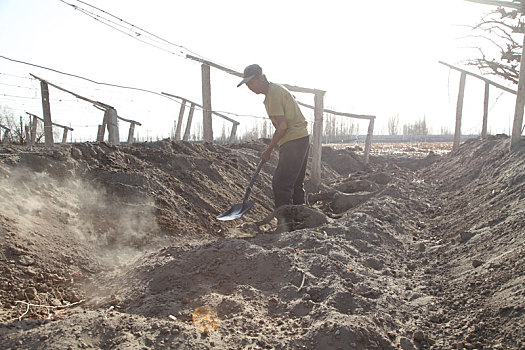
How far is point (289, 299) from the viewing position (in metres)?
2.50

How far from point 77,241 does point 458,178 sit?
→ 6.55 meters

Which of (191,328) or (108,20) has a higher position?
(108,20)

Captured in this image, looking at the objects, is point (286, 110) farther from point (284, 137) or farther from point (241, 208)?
point (241, 208)

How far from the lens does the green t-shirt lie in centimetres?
434

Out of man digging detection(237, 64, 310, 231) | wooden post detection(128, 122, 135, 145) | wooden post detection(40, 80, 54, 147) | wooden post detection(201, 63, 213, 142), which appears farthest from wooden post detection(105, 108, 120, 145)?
man digging detection(237, 64, 310, 231)

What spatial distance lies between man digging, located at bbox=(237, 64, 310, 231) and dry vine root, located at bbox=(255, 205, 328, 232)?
0.5 inches

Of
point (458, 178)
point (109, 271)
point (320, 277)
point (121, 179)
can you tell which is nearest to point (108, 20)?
point (121, 179)

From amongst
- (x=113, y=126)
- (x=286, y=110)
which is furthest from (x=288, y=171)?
(x=113, y=126)

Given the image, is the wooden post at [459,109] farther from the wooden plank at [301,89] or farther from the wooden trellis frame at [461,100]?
the wooden plank at [301,89]

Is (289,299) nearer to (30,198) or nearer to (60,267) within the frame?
(60,267)

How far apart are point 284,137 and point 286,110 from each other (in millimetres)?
333

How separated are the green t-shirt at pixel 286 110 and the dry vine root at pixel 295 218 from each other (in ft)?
2.71

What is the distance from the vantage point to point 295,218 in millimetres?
4438

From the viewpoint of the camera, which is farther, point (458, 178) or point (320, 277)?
point (458, 178)
